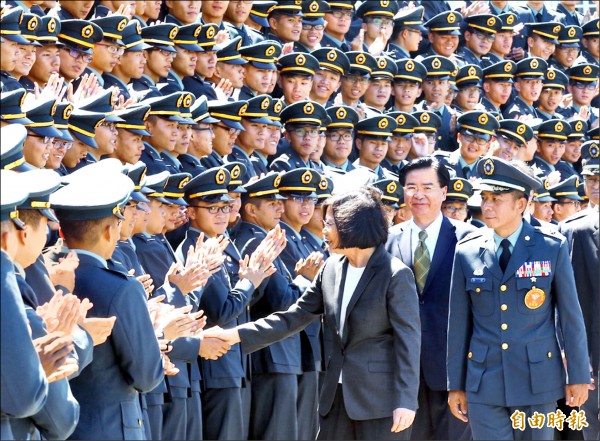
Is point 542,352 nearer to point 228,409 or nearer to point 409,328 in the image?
point 409,328

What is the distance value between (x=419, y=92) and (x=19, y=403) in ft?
28.1

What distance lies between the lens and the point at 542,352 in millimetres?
6434

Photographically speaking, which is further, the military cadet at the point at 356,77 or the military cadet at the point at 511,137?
the military cadet at the point at 511,137

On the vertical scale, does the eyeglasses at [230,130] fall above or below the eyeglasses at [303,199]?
above

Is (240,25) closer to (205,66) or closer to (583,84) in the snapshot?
(205,66)

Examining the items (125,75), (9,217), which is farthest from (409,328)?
(125,75)

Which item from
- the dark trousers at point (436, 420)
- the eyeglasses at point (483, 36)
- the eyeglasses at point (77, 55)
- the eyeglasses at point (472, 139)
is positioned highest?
the eyeglasses at point (77, 55)

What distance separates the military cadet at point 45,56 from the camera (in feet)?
Result: 26.2

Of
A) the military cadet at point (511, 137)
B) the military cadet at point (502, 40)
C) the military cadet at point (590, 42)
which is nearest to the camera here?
the military cadet at point (511, 137)

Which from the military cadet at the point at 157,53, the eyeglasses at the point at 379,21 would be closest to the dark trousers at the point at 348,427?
the military cadet at the point at 157,53

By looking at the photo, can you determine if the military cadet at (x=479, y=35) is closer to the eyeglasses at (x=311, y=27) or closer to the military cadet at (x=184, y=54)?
the eyeglasses at (x=311, y=27)

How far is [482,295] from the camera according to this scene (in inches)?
259

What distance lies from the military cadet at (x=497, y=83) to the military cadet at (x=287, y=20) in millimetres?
2870

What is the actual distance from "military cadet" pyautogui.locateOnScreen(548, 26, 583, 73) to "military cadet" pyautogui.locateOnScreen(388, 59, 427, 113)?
142 inches
